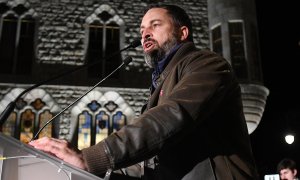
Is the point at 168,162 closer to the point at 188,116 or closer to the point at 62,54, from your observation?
the point at 188,116

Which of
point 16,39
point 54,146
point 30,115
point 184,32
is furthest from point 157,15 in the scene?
point 16,39

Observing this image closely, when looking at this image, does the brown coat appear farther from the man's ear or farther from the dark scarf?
the man's ear

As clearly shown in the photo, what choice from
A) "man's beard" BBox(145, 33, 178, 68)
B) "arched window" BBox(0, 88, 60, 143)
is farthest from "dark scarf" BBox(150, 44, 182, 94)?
"arched window" BBox(0, 88, 60, 143)

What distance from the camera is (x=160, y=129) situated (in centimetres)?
137

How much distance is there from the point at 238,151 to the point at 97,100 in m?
8.82

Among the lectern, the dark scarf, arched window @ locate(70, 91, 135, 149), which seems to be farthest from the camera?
arched window @ locate(70, 91, 135, 149)

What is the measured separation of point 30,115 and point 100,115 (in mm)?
1712

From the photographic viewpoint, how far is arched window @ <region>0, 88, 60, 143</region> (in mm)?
9664

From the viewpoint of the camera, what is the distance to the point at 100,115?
10.2 metres

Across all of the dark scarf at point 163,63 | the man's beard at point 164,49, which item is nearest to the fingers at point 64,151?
the dark scarf at point 163,63

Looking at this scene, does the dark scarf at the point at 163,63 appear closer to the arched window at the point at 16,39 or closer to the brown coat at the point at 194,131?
the brown coat at the point at 194,131

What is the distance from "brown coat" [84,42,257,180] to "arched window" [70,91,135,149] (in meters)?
8.38

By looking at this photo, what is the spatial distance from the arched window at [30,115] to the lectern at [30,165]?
843cm

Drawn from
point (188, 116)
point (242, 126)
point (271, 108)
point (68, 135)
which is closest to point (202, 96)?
point (188, 116)
